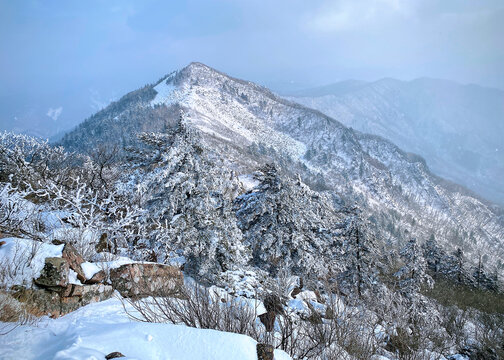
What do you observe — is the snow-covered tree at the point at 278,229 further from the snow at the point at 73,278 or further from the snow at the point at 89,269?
the snow at the point at 73,278

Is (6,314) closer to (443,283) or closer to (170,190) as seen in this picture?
(170,190)

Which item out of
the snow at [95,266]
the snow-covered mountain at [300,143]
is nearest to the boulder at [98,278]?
the snow at [95,266]

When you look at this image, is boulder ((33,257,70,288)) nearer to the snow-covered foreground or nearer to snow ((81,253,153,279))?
snow ((81,253,153,279))

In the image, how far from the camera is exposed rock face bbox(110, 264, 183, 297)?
6523 millimetres

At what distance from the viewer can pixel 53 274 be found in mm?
5281

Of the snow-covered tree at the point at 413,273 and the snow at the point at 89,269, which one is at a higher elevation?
the snow at the point at 89,269

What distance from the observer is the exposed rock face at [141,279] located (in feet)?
21.4

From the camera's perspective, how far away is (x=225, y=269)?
1110 cm

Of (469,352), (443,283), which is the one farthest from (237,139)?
(469,352)

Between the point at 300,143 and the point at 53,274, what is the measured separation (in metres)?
188

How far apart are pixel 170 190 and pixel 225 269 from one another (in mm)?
4162

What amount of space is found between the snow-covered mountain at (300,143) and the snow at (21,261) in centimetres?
11042

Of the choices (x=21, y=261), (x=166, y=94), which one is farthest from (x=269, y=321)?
(x=166, y=94)

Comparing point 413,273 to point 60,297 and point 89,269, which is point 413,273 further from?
point 60,297
